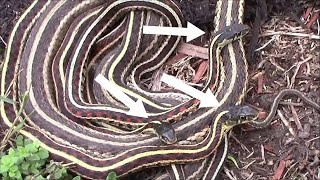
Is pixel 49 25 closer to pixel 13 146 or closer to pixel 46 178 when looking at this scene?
pixel 13 146

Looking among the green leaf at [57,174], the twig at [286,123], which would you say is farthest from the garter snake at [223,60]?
the green leaf at [57,174]

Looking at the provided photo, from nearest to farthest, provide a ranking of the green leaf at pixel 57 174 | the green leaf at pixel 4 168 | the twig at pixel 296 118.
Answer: the green leaf at pixel 4 168 < the green leaf at pixel 57 174 < the twig at pixel 296 118

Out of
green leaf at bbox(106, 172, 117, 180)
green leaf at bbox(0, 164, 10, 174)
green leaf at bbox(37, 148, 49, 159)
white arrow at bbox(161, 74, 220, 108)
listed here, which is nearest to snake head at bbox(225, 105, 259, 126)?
white arrow at bbox(161, 74, 220, 108)

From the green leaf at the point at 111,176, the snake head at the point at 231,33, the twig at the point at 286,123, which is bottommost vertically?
the green leaf at the point at 111,176

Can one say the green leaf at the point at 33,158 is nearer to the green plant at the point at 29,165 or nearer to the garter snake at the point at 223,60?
the green plant at the point at 29,165

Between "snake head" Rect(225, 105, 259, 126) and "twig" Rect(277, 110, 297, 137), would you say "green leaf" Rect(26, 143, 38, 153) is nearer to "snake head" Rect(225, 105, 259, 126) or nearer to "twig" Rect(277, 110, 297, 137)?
"snake head" Rect(225, 105, 259, 126)

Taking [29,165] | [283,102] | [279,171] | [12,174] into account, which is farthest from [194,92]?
[12,174]

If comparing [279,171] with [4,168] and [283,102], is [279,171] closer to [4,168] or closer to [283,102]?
[283,102]
